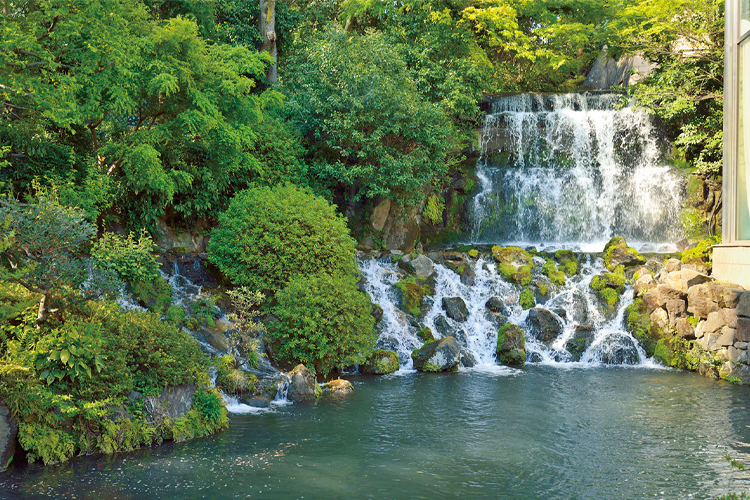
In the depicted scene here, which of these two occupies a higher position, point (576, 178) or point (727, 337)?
point (576, 178)

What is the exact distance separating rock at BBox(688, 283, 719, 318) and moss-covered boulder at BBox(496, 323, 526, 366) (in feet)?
12.4

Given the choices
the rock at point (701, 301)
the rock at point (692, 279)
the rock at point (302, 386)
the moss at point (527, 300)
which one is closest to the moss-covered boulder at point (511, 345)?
the moss at point (527, 300)

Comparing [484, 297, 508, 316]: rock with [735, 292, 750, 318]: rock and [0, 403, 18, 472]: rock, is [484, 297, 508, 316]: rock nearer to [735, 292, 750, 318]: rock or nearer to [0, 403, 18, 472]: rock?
[735, 292, 750, 318]: rock

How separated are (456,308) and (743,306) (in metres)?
6.21

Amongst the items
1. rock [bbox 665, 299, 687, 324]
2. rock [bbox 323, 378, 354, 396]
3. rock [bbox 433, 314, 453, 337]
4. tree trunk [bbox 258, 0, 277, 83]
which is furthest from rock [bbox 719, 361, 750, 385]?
tree trunk [bbox 258, 0, 277, 83]

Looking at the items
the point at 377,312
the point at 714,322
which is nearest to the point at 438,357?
the point at 377,312

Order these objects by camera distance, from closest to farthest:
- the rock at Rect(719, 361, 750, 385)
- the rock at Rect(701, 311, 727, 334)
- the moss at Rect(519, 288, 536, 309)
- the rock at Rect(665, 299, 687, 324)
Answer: the rock at Rect(719, 361, 750, 385) < the rock at Rect(701, 311, 727, 334) < the rock at Rect(665, 299, 687, 324) < the moss at Rect(519, 288, 536, 309)

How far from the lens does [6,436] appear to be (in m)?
7.78

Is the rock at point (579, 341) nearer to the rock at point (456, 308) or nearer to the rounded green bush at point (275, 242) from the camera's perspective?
the rock at point (456, 308)

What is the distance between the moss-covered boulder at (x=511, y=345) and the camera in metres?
15.2

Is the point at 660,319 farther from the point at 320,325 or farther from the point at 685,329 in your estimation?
the point at 320,325

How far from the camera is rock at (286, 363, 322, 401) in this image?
11.5m

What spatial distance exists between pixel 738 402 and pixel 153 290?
10943 millimetres

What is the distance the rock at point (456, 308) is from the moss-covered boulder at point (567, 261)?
127 inches
